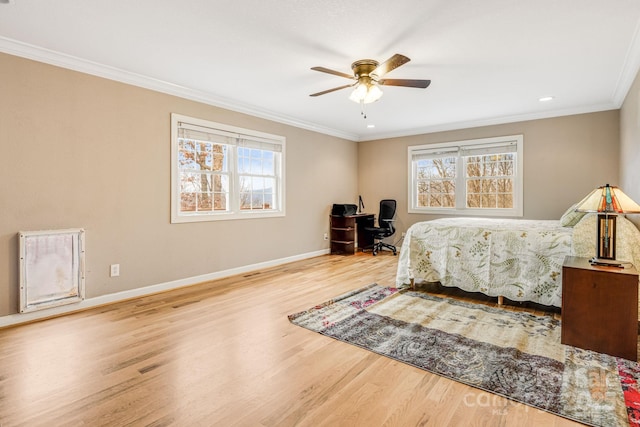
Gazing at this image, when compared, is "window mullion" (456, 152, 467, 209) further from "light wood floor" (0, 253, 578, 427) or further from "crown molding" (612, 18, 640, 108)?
"light wood floor" (0, 253, 578, 427)

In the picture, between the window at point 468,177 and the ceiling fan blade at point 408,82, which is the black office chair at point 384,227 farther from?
the ceiling fan blade at point 408,82

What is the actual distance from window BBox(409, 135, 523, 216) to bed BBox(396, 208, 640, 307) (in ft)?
7.26

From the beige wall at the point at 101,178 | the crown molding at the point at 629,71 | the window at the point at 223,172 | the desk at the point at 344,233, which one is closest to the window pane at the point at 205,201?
the window at the point at 223,172

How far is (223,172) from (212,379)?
3099 mm

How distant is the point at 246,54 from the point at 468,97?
2.97 meters

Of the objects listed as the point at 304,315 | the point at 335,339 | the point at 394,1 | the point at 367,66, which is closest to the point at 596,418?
the point at 335,339

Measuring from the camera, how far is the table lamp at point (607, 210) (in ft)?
7.43

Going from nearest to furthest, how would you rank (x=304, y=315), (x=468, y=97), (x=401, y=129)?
1. (x=304, y=315)
2. (x=468, y=97)
3. (x=401, y=129)

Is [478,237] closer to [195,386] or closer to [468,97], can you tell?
[468,97]

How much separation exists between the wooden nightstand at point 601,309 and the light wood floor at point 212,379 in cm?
103

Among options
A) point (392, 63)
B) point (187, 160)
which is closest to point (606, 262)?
point (392, 63)

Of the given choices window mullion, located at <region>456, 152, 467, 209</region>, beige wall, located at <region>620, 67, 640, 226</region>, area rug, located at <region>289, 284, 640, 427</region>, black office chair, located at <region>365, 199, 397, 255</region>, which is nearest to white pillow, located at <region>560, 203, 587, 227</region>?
beige wall, located at <region>620, 67, 640, 226</region>

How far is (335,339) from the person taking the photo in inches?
98.0

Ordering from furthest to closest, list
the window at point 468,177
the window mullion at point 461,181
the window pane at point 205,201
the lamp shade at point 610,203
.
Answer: the window mullion at point 461,181, the window at point 468,177, the window pane at point 205,201, the lamp shade at point 610,203
